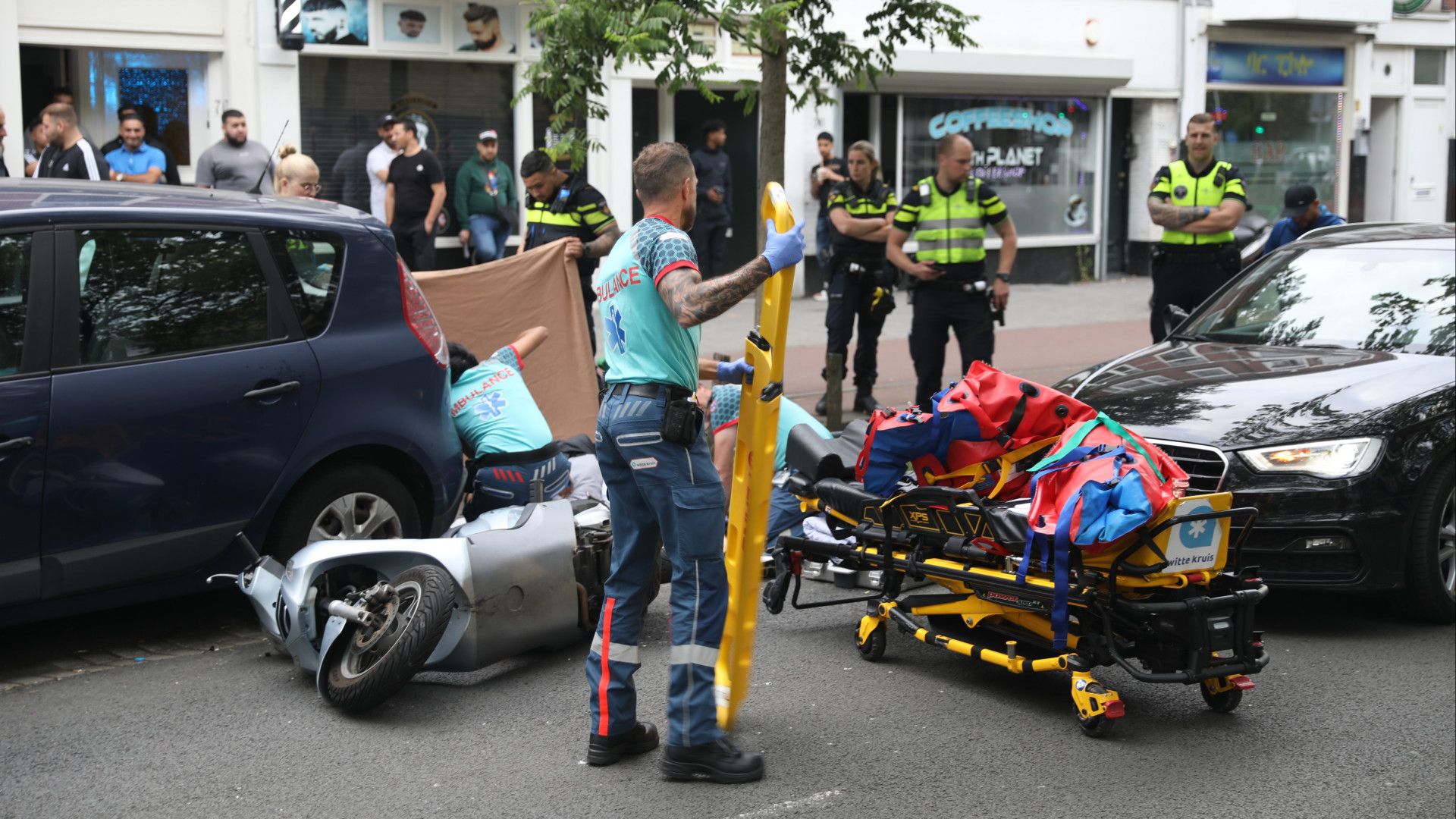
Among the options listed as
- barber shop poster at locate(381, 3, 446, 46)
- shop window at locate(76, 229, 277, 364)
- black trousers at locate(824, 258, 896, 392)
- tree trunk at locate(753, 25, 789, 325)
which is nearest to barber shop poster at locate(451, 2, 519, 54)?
barber shop poster at locate(381, 3, 446, 46)

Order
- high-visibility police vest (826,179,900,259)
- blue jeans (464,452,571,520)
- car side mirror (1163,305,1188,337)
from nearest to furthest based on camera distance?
blue jeans (464,452,571,520)
car side mirror (1163,305,1188,337)
high-visibility police vest (826,179,900,259)

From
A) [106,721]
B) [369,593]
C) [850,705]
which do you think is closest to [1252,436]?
[850,705]

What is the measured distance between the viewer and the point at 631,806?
14.7ft

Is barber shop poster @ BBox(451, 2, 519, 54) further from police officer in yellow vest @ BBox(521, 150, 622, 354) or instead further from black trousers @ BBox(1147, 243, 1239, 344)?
black trousers @ BBox(1147, 243, 1239, 344)

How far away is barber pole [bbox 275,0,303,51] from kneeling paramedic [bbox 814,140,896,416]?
21.3 feet

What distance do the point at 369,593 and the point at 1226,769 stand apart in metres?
2.89

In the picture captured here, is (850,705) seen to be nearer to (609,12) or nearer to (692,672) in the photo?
(692,672)

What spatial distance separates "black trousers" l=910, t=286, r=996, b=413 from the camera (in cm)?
972

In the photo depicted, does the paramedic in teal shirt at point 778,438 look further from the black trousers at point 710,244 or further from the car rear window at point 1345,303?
the black trousers at point 710,244

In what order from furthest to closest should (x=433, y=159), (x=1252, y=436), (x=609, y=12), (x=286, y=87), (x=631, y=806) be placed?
(x=286, y=87) → (x=433, y=159) → (x=609, y=12) → (x=1252, y=436) → (x=631, y=806)

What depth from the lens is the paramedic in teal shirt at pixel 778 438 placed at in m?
6.87

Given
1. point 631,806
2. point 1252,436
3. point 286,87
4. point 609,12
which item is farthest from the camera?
point 286,87

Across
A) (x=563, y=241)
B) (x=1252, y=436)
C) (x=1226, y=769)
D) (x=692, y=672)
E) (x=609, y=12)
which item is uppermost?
(x=609, y=12)

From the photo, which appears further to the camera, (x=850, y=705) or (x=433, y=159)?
(x=433, y=159)
